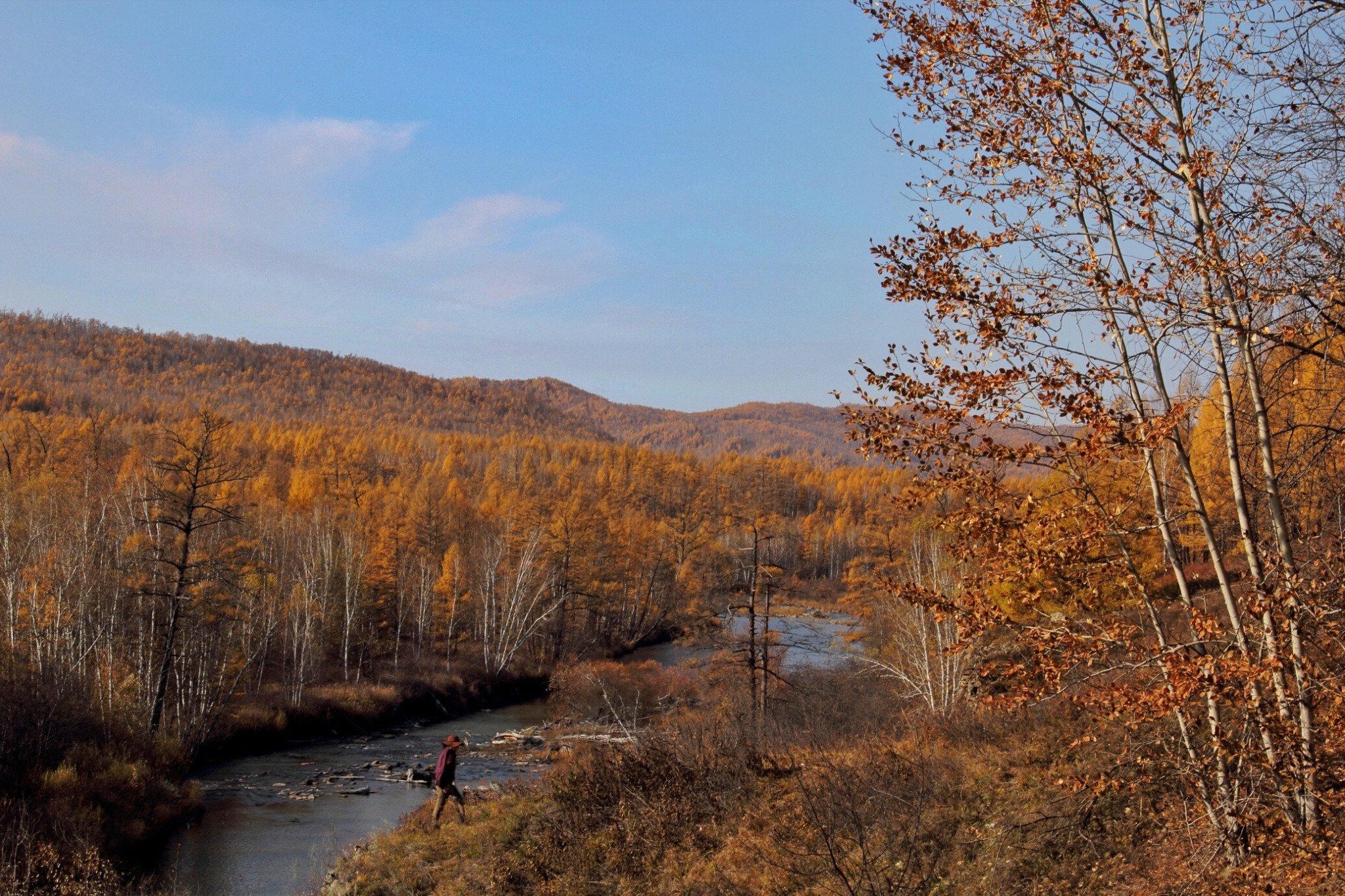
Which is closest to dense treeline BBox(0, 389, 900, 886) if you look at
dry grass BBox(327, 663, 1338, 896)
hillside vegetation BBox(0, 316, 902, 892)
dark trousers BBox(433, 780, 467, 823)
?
hillside vegetation BBox(0, 316, 902, 892)

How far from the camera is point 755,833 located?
1202 cm

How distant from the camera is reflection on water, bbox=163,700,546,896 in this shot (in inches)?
677

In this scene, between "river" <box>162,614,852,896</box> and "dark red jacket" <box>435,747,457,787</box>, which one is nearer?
"dark red jacket" <box>435,747,457,787</box>

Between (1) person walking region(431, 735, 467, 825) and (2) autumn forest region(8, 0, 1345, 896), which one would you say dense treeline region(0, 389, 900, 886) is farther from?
(1) person walking region(431, 735, 467, 825)

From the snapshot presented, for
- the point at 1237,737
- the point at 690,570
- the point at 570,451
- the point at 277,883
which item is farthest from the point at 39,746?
the point at 570,451

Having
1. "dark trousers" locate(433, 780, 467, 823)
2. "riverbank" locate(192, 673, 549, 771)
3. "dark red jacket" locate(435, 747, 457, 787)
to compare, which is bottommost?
"riverbank" locate(192, 673, 549, 771)

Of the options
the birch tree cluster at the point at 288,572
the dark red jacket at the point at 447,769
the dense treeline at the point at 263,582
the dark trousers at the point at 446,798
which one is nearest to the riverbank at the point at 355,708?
the dense treeline at the point at 263,582

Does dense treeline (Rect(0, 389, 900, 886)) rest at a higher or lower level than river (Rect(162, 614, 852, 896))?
higher

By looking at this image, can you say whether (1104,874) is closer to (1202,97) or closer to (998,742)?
(998,742)

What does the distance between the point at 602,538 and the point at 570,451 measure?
9471cm

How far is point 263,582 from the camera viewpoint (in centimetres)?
3253

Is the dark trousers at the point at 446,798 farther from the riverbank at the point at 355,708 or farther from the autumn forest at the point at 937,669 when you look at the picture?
the riverbank at the point at 355,708

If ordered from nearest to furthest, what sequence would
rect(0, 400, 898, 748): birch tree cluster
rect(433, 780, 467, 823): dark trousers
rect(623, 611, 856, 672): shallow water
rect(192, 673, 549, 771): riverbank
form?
1. rect(433, 780, 467, 823): dark trousers
2. rect(0, 400, 898, 748): birch tree cluster
3. rect(192, 673, 549, 771): riverbank
4. rect(623, 611, 856, 672): shallow water

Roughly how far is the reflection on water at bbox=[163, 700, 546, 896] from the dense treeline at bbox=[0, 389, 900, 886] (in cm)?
155
